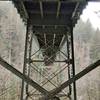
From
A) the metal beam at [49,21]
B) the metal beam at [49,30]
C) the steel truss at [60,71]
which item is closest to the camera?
the steel truss at [60,71]

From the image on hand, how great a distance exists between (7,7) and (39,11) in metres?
46.9

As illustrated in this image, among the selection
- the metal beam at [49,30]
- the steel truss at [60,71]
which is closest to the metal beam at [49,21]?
the steel truss at [60,71]

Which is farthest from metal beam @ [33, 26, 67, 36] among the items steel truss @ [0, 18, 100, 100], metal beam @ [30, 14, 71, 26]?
metal beam @ [30, 14, 71, 26]

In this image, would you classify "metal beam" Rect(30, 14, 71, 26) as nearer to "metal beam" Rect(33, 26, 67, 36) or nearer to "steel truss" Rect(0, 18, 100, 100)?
"steel truss" Rect(0, 18, 100, 100)

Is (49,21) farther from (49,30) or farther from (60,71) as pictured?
(60,71)

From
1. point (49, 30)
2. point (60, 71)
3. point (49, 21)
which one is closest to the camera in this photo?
point (49, 21)

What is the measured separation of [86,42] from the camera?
189 feet

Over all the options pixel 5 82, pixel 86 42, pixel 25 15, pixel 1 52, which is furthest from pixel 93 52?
pixel 25 15

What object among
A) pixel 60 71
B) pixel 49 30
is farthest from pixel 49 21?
pixel 60 71

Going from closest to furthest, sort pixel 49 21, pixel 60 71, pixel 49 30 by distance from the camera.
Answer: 1. pixel 49 21
2. pixel 49 30
3. pixel 60 71

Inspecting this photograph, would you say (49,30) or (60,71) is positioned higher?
(49,30)

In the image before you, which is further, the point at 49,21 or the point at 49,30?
the point at 49,30

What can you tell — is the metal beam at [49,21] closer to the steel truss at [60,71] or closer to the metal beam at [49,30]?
the steel truss at [60,71]

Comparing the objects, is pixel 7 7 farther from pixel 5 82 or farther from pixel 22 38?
pixel 5 82
